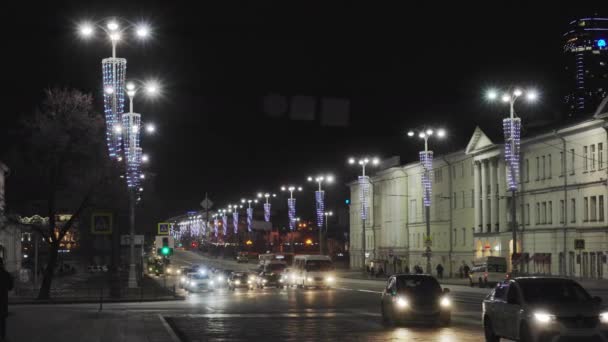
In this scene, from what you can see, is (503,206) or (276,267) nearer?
(276,267)

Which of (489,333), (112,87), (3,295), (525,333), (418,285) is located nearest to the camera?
(525,333)

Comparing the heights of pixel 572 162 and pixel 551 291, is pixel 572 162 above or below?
above

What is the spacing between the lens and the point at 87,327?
2581 cm

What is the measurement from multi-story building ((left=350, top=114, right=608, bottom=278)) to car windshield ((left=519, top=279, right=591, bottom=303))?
35.9 m

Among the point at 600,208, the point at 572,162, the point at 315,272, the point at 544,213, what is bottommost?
the point at 315,272

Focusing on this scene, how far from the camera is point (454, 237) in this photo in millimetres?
96812

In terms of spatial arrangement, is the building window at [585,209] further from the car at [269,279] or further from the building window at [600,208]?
the car at [269,279]

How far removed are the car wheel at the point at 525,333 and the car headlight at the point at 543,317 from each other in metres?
0.37

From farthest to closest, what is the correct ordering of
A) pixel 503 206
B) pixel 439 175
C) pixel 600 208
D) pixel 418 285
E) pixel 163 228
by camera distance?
pixel 439 175 < pixel 503 206 < pixel 600 208 < pixel 163 228 < pixel 418 285

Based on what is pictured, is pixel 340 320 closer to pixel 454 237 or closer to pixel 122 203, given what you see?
pixel 122 203

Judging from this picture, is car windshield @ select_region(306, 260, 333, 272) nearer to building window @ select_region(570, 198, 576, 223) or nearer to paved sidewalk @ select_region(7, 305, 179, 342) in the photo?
building window @ select_region(570, 198, 576, 223)

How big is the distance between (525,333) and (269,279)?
5244 cm

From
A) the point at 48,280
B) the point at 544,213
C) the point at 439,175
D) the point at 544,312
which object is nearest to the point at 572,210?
the point at 544,213

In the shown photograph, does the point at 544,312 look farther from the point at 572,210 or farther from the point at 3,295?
the point at 572,210
